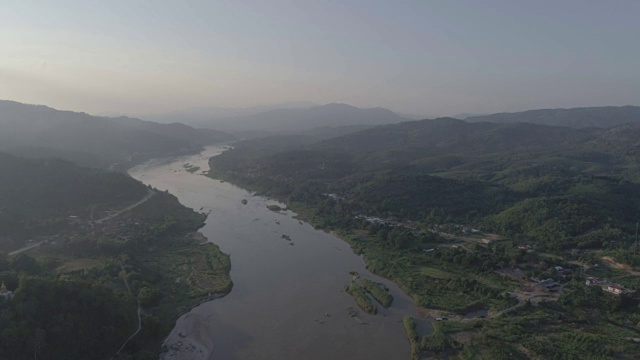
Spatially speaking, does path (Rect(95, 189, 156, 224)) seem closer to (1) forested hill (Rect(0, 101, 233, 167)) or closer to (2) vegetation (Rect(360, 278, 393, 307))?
(1) forested hill (Rect(0, 101, 233, 167))

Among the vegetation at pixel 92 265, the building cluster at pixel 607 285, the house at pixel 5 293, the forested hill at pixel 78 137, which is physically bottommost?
the building cluster at pixel 607 285

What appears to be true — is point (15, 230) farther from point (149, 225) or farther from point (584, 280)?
point (584, 280)

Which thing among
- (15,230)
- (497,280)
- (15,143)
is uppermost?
(15,143)

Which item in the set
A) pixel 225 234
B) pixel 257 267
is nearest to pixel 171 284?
pixel 257 267

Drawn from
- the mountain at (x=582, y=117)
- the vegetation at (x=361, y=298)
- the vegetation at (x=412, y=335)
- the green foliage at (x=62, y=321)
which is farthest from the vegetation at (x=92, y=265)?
the mountain at (x=582, y=117)

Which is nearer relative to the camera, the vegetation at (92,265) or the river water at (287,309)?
the vegetation at (92,265)

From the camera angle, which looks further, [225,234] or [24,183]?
[24,183]

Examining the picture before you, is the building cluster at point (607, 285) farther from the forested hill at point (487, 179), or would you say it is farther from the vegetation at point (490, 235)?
the forested hill at point (487, 179)
